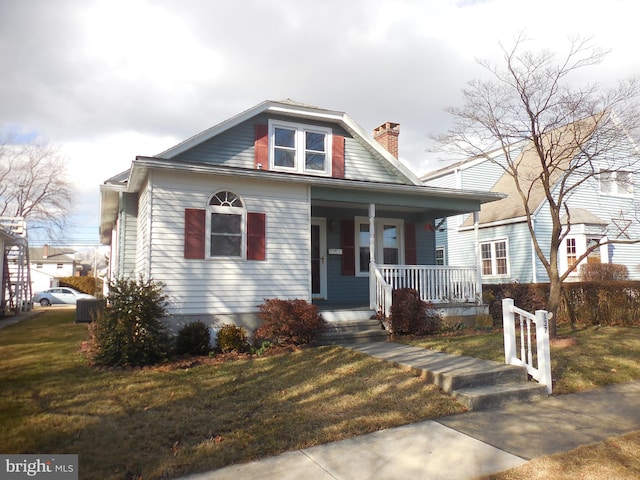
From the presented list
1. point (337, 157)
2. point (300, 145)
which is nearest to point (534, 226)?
point (337, 157)

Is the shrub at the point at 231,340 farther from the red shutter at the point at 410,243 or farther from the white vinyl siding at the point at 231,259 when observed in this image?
the red shutter at the point at 410,243

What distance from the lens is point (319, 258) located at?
40.5ft

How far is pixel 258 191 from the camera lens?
967cm

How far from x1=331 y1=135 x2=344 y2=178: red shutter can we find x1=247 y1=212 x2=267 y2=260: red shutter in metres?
3.21

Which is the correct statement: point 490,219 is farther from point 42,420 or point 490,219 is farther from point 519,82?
point 42,420

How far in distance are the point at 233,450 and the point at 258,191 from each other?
21.0 ft

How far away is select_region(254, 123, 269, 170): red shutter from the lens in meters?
11.5

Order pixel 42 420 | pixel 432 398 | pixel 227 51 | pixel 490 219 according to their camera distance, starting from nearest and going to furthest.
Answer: pixel 42 420 → pixel 432 398 → pixel 227 51 → pixel 490 219

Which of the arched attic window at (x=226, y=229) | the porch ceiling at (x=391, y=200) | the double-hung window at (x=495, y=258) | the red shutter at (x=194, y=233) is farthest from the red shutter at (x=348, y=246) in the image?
the double-hung window at (x=495, y=258)

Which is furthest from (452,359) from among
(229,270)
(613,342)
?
(229,270)

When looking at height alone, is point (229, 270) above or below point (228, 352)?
above

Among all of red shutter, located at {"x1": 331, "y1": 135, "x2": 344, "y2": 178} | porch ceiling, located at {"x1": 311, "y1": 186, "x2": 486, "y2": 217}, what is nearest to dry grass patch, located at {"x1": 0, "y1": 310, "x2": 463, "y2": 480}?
porch ceiling, located at {"x1": 311, "y1": 186, "x2": 486, "y2": 217}

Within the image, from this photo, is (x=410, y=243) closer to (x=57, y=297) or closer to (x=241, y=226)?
(x=241, y=226)

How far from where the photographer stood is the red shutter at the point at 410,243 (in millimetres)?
13393
